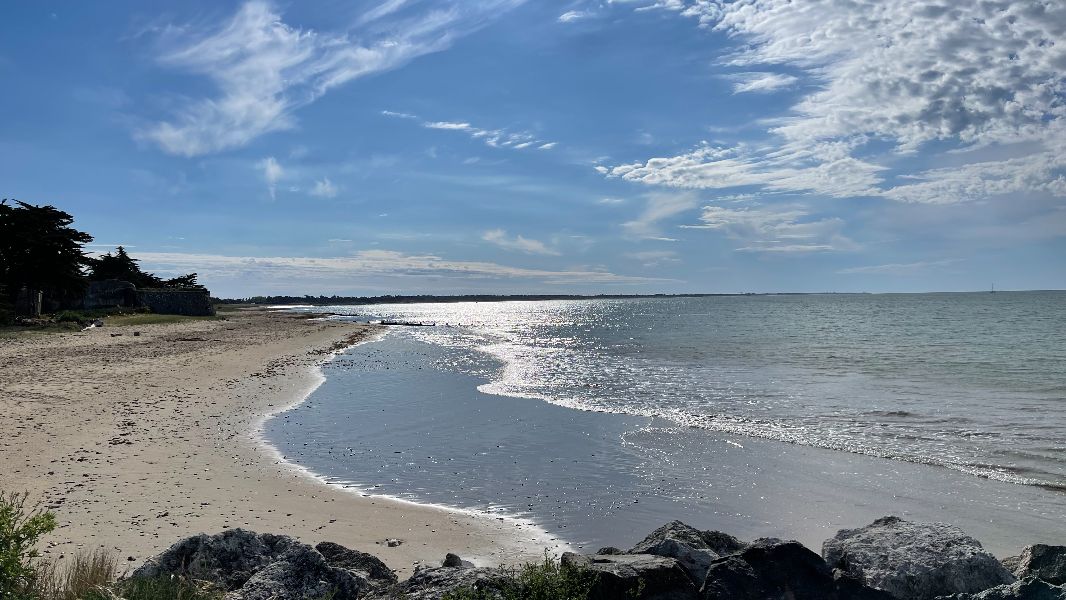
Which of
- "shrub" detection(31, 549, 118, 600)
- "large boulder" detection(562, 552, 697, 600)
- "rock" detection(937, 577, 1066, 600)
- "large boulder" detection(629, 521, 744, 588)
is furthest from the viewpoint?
"large boulder" detection(629, 521, 744, 588)

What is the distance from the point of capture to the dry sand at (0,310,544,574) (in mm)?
8539

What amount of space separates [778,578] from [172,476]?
1019 centimetres

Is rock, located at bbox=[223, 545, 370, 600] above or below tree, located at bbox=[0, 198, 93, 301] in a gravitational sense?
below

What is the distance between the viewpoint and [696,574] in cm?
606

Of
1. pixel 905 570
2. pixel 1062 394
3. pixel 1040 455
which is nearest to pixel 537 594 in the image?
pixel 905 570

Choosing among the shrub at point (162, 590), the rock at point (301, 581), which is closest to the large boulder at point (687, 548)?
the rock at point (301, 581)

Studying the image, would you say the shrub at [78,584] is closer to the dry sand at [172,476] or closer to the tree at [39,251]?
the dry sand at [172,476]

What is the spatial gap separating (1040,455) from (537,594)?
13.9 metres

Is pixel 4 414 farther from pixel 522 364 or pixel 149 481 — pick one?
pixel 522 364

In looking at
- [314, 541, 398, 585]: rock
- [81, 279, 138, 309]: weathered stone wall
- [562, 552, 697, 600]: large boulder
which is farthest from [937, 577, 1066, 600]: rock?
[81, 279, 138, 309]: weathered stone wall

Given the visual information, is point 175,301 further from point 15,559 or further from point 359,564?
point 15,559

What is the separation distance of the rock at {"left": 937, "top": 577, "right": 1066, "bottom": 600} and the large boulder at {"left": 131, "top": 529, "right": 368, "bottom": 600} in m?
5.26

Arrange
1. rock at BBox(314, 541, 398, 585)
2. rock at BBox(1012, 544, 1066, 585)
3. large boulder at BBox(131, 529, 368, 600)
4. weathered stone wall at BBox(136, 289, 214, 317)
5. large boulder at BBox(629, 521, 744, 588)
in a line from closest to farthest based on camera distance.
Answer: large boulder at BBox(131, 529, 368, 600) → rock at BBox(1012, 544, 1066, 585) → large boulder at BBox(629, 521, 744, 588) → rock at BBox(314, 541, 398, 585) → weathered stone wall at BBox(136, 289, 214, 317)

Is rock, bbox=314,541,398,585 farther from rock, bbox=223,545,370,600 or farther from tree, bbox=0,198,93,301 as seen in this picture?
tree, bbox=0,198,93,301
